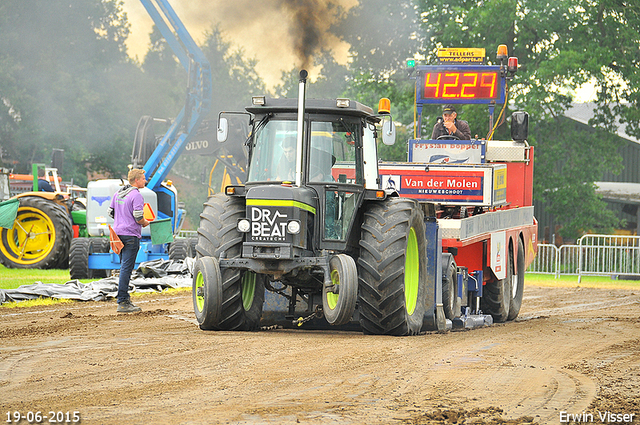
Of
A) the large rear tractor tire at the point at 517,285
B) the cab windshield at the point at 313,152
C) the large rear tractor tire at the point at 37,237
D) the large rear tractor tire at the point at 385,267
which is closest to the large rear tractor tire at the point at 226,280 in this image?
the cab windshield at the point at 313,152

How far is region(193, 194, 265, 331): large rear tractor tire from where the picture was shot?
9.23 m

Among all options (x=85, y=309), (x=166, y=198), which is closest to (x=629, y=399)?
(x=85, y=309)

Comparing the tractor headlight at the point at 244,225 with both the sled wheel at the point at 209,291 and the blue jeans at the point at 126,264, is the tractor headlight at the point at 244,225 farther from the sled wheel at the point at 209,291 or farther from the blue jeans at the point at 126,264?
the blue jeans at the point at 126,264

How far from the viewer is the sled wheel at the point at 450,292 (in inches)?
425

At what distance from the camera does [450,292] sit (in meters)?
10.9

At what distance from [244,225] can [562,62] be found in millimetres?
21074

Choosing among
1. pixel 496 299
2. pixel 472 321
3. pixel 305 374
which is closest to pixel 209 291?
pixel 305 374

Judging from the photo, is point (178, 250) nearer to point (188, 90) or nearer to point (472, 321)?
point (188, 90)

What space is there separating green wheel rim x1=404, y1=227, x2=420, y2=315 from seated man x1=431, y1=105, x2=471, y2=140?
4290 millimetres

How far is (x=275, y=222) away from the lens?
891 centimetres

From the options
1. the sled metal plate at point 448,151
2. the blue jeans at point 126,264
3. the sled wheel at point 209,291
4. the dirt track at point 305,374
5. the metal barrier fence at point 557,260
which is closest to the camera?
the dirt track at point 305,374

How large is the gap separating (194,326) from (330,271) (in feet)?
6.66

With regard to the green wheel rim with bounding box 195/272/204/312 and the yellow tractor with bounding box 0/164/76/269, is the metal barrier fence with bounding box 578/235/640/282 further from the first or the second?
the green wheel rim with bounding box 195/272/204/312

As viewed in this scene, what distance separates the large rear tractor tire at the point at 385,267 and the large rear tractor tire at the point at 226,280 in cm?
124
